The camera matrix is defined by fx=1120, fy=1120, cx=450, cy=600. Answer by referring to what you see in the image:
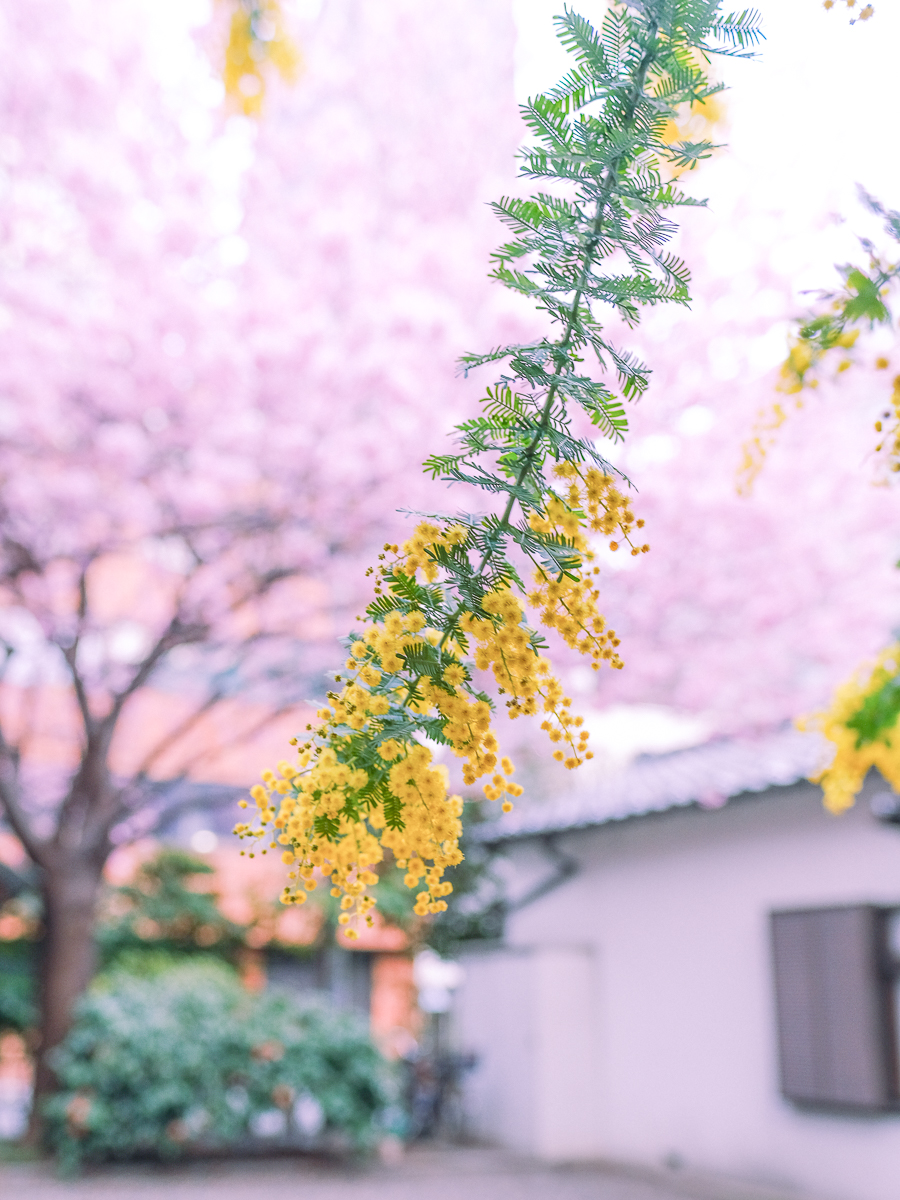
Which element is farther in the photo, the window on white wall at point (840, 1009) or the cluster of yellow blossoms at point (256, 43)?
the window on white wall at point (840, 1009)

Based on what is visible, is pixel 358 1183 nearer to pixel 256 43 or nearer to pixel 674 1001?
pixel 674 1001

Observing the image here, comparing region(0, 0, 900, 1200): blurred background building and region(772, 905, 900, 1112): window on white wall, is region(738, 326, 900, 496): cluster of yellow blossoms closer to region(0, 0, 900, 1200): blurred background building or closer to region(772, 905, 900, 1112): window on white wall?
region(0, 0, 900, 1200): blurred background building

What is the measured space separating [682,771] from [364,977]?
5.86 metres

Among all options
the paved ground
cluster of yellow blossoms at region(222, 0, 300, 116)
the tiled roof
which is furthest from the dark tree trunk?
cluster of yellow blossoms at region(222, 0, 300, 116)

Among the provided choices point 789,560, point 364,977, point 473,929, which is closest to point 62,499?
point 789,560

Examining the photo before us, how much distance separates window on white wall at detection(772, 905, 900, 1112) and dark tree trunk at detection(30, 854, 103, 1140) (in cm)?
491

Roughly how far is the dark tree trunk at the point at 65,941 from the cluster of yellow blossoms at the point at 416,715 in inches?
284

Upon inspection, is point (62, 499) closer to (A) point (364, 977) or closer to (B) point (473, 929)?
(B) point (473, 929)

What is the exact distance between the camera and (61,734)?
11133 millimetres

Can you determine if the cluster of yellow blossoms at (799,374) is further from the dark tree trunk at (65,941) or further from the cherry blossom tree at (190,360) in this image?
the dark tree trunk at (65,941)

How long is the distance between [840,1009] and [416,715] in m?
5.76

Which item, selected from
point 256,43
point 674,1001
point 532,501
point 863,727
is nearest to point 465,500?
point 256,43

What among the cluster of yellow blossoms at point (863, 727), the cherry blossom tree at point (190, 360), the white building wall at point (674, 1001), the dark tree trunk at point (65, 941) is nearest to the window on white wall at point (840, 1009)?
the white building wall at point (674, 1001)

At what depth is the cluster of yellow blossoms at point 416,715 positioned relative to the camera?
1592 mm
